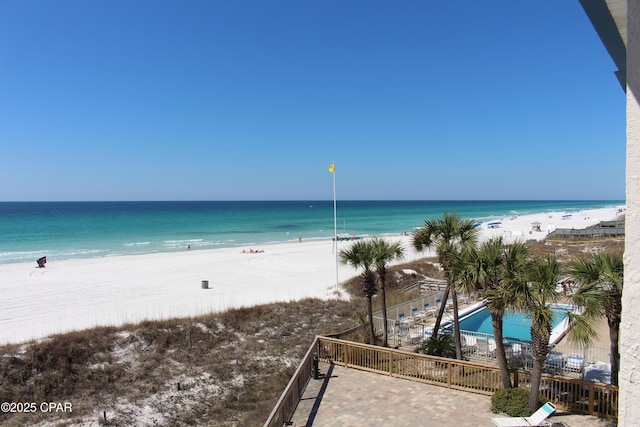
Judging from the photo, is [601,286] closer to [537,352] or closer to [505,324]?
[537,352]

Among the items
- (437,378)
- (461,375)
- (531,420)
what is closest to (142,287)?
(437,378)

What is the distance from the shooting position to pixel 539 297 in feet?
26.6

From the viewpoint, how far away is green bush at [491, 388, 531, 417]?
8.91 meters

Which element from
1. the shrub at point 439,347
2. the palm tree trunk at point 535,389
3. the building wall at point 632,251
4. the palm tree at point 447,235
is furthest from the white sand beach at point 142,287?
the building wall at point 632,251

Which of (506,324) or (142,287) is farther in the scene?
(142,287)

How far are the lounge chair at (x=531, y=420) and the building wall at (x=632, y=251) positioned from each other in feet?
22.9

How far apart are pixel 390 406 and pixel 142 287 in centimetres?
2158

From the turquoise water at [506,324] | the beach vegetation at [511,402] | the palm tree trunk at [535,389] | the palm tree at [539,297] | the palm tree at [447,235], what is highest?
the palm tree at [447,235]

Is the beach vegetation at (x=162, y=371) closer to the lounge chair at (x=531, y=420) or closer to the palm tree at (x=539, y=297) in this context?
the lounge chair at (x=531, y=420)

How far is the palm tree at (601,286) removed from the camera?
783 centimetres

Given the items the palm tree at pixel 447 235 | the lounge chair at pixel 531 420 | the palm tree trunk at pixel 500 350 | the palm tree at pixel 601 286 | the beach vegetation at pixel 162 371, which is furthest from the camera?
the palm tree at pixel 447 235

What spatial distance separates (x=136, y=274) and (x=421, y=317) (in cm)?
2256

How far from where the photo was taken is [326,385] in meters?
11.1

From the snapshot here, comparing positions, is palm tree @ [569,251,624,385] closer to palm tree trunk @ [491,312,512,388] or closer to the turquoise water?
palm tree trunk @ [491,312,512,388]
